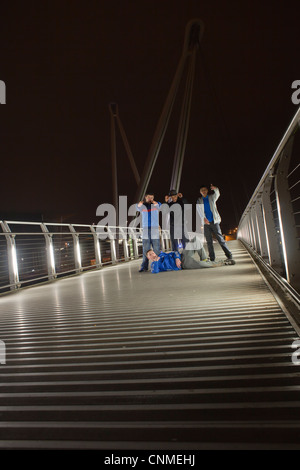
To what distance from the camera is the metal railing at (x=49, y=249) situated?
6.56 m

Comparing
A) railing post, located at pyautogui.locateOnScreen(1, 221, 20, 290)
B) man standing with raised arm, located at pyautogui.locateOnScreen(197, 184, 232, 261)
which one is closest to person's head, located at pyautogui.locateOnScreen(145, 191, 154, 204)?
man standing with raised arm, located at pyautogui.locateOnScreen(197, 184, 232, 261)

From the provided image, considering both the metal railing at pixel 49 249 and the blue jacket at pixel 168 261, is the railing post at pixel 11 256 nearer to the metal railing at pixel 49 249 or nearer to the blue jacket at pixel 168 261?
the metal railing at pixel 49 249

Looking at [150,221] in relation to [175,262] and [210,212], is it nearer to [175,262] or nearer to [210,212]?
[175,262]

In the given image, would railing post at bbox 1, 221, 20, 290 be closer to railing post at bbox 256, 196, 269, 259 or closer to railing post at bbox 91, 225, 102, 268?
railing post at bbox 91, 225, 102, 268

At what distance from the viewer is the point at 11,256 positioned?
6.50 m

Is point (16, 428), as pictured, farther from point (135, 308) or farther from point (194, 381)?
point (135, 308)

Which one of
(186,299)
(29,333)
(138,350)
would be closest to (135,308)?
(186,299)

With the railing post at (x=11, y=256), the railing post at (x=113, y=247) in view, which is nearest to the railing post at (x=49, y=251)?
the railing post at (x=11, y=256)

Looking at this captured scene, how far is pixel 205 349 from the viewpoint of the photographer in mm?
2162

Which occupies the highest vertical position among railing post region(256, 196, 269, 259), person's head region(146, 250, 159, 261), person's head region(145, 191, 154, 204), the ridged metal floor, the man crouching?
person's head region(145, 191, 154, 204)

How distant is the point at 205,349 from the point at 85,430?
97 centimetres

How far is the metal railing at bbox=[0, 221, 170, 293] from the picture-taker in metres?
6.56

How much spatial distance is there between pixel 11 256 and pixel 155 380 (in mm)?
5352

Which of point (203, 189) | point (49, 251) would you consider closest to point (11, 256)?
point (49, 251)
